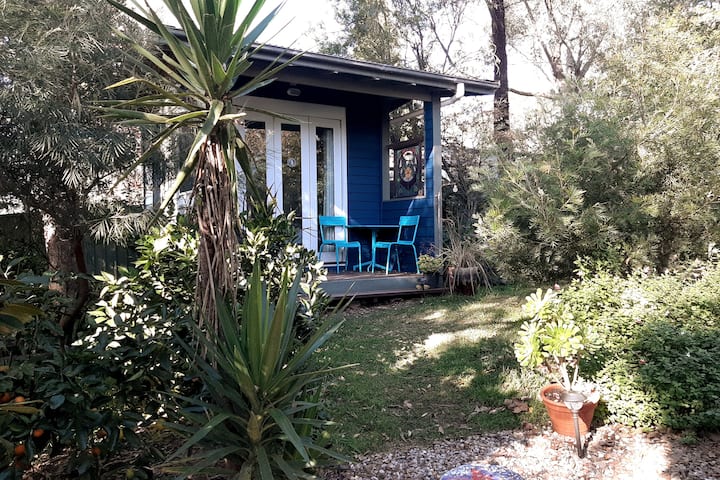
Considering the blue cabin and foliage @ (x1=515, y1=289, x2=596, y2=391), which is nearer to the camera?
foliage @ (x1=515, y1=289, x2=596, y2=391)

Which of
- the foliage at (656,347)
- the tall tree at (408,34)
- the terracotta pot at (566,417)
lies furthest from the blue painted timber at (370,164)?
the tall tree at (408,34)

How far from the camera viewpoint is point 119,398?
7.38 ft

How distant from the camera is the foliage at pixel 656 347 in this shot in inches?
113

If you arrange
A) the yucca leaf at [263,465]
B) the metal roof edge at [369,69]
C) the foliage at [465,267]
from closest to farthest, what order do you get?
the yucca leaf at [263,465]
the metal roof edge at [369,69]
the foliage at [465,267]

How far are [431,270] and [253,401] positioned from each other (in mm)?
5480

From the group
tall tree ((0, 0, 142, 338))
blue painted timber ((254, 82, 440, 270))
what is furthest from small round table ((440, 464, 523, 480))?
blue painted timber ((254, 82, 440, 270))

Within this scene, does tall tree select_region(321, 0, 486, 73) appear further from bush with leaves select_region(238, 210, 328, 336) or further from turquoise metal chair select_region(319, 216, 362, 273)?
bush with leaves select_region(238, 210, 328, 336)

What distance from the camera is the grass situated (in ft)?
10.6

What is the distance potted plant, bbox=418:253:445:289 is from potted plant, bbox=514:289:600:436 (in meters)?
3.74

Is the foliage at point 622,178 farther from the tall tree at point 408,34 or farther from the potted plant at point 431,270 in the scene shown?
the tall tree at point 408,34

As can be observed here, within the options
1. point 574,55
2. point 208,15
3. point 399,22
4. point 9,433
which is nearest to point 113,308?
point 9,433

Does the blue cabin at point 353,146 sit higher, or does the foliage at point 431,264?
the blue cabin at point 353,146

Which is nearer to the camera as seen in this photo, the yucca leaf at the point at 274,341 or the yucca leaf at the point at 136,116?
the yucca leaf at the point at 274,341

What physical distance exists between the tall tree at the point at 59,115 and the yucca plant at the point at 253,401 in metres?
1.65
